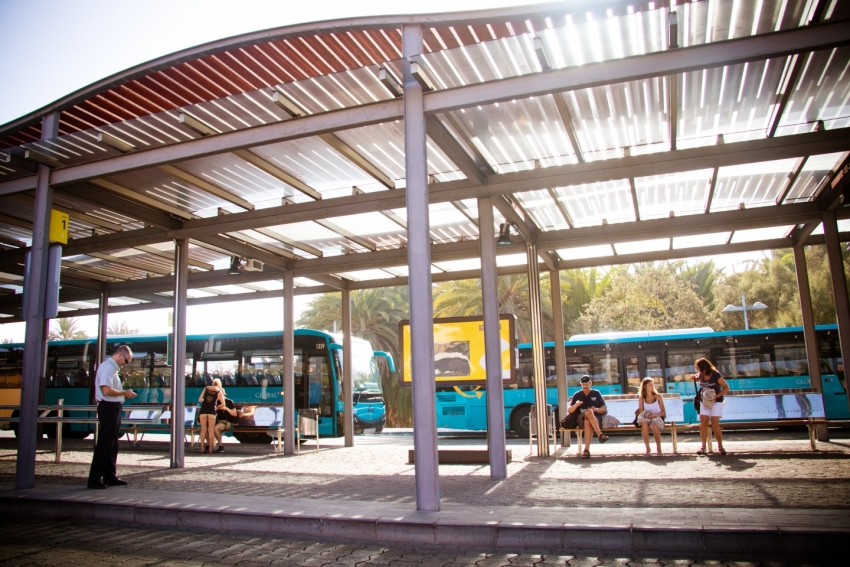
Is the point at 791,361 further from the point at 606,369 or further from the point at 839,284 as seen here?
the point at 839,284

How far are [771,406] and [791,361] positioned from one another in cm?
423

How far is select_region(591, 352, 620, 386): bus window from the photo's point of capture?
62.2 ft

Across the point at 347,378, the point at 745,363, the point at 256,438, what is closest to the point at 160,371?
the point at 256,438

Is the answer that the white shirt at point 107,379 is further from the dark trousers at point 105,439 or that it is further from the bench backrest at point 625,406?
the bench backrest at point 625,406

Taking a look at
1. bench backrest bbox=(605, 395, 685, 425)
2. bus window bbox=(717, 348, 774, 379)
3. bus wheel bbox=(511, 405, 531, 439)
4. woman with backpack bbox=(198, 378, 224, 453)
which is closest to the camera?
bench backrest bbox=(605, 395, 685, 425)

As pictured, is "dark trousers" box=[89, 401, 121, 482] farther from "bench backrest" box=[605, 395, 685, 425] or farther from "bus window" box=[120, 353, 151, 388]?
"bus window" box=[120, 353, 151, 388]

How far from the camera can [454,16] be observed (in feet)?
22.4

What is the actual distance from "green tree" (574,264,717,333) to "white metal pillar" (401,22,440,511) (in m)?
27.5

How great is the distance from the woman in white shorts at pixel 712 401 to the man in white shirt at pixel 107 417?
946cm

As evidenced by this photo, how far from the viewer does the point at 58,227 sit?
31.1 feet

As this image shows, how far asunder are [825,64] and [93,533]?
9476 millimetres

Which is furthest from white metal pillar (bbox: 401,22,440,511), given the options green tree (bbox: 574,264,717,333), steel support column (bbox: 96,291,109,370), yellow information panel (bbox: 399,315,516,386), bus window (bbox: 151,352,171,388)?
green tree (bbox: 574,264,717,333)

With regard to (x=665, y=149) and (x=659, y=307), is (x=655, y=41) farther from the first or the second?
(x=659, y=307)

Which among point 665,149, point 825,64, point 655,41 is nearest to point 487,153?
point 665,149
